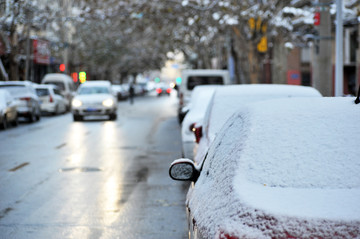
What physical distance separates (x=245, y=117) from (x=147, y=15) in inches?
1082

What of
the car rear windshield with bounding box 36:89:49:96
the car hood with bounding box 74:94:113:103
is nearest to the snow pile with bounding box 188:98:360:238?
the car hood with bounding box 74:94:113:103

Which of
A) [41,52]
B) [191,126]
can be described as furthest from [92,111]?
[41,52]

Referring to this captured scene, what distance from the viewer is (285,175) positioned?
375cm

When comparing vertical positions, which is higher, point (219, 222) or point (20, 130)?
point (219, 222)

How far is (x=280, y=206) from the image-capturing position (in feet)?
11.1

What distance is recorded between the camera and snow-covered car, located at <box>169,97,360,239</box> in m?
3.25

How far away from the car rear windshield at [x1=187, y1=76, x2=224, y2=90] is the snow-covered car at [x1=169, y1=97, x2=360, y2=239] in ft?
70.4

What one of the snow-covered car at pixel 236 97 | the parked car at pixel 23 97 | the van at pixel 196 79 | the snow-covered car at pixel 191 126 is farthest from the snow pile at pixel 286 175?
the parked car at pixel 23 97

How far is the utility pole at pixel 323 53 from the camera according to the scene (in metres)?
16.5

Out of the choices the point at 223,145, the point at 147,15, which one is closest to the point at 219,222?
the point at 223,145

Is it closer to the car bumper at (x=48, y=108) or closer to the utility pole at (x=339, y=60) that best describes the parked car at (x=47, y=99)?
the car bumper at (x=48, y=108)

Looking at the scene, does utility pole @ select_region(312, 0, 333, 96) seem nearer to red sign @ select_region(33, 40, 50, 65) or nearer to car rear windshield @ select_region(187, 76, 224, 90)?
car rear windshield @ select_region(187, 76, 224, 90)

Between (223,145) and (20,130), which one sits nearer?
(223,145)

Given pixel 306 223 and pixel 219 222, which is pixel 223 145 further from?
pixel 306 223
